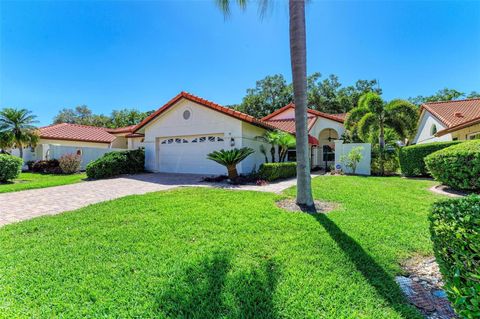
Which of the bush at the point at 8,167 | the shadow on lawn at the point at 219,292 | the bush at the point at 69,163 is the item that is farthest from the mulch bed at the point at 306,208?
the bush at the point at 69,163

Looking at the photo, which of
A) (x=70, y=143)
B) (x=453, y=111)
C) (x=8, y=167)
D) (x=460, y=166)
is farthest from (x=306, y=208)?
(x=70, y=143)

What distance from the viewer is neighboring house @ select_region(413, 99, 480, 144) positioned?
17.2 meters

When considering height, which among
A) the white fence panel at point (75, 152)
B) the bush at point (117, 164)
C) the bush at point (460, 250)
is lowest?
the bush at point (460, 250)

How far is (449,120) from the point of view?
64.7 ft

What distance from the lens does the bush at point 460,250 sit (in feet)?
6.79

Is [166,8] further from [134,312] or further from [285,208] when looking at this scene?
[134,312]

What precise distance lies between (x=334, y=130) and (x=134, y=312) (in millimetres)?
27160

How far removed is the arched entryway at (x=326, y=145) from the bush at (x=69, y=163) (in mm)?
24489

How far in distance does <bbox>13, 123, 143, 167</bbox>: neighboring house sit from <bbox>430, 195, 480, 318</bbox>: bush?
21.5m

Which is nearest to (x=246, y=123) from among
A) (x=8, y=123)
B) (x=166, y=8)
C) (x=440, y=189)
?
(x=166, y=8)

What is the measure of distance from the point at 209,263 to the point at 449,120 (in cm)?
2493

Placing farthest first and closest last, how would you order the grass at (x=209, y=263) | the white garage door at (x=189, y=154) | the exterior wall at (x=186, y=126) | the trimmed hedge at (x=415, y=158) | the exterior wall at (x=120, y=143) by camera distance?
the exterior wall at (x=120, y=143)
the white garage door at (x=189, y=154)
the exterior wall at (x=186, y=126)
the trimmed hedge at (x=415, y=158)
the grass at (x=209, y=263)

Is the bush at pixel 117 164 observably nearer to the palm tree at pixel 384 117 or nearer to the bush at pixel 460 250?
the bush at pixel 460 250

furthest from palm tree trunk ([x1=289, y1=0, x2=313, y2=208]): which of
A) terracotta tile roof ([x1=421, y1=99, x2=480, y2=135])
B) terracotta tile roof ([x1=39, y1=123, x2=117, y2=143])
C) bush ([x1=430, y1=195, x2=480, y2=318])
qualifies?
terracotta tile roof ([x1=39, y1=123, x2=117, y2=143])
